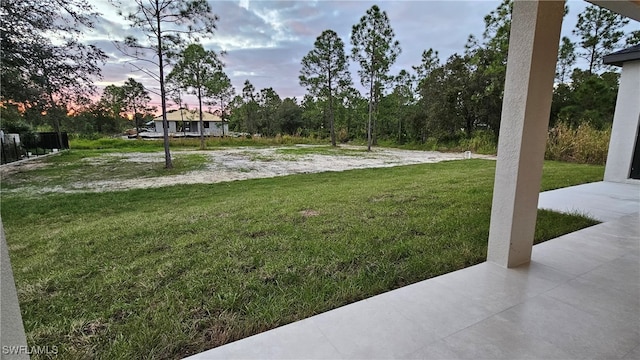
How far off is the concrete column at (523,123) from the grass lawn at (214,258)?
341mm

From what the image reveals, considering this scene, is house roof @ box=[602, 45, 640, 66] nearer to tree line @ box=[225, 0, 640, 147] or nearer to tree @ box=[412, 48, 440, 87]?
tree line @ box=[225, 0, 640, 147]

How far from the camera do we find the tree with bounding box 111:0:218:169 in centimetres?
753

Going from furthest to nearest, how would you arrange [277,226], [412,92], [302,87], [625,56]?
[412,92] → [302,87] → [625,56] → [277,226]

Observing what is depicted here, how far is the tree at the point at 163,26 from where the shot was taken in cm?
753

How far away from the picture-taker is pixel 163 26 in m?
7.91

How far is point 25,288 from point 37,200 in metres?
3.84

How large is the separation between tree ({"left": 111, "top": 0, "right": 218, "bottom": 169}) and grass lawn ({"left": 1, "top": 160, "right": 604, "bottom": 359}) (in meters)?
4.99

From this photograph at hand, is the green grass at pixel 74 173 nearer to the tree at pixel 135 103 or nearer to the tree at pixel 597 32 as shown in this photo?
the tree at pixel 135 103

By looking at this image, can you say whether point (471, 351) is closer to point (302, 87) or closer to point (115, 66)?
point (115, 66)

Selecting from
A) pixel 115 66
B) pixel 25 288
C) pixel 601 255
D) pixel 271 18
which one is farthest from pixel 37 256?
pixel 115 66

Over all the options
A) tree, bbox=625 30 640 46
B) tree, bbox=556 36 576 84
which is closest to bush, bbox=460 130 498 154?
tree, bbox=556 36 576 84

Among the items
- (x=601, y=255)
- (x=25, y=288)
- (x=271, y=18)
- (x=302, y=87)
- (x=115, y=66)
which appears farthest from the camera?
(x=302, y=87)

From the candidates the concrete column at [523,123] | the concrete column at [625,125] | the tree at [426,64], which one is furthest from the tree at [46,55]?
the tree at [426,64]

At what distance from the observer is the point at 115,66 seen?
6.99m
